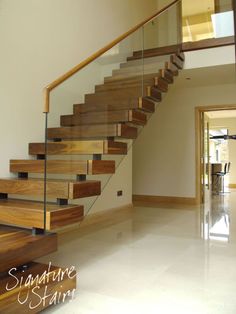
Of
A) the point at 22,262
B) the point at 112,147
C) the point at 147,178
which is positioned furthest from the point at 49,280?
the point at 147,178

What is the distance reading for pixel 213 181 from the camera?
34.1ft

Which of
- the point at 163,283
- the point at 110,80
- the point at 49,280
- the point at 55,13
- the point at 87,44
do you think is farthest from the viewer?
the point at 87,44

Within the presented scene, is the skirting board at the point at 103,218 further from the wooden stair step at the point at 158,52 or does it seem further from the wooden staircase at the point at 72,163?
the wooden stair step at the point at 158,52

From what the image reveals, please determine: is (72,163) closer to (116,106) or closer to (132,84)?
(116,106)

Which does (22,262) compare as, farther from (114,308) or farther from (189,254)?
(189,254)

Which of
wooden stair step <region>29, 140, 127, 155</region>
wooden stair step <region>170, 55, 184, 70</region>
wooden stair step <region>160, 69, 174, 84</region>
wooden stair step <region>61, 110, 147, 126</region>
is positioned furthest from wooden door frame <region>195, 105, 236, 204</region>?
wooden stair step <region>29, 140, 127, 155</region>

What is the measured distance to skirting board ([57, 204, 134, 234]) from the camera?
14.9 ft

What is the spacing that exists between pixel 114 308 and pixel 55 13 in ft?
12.9

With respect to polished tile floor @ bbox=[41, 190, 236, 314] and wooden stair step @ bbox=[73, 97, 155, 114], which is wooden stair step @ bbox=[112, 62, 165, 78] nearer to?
wooden stair step @ bbox=[73, 97, 155, 114]

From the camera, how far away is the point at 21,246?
2.17 metres

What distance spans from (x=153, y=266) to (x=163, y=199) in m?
4.47

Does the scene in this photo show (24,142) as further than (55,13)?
No

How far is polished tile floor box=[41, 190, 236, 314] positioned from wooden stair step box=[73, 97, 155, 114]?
66.6 inches

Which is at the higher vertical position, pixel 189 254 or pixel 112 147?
pixel 112 147
